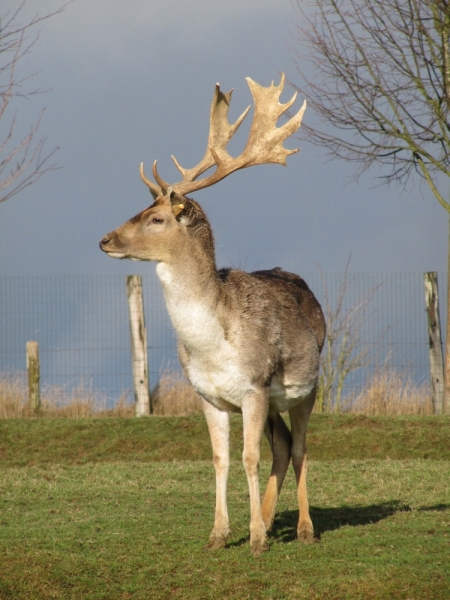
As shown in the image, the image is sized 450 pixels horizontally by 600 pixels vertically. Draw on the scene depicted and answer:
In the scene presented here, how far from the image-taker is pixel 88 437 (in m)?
14.7

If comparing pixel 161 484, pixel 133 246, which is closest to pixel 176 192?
pixel 133 246

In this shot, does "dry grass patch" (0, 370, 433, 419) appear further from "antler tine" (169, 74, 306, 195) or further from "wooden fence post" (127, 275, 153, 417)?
"antler tine" (169, 74, 306, 195)

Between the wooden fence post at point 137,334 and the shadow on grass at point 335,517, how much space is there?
28.8 feet

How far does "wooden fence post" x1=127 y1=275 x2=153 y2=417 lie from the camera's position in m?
17.5

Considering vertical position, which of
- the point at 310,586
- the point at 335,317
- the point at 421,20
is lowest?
the point at 310,586

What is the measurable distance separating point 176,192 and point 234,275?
3.11 feet

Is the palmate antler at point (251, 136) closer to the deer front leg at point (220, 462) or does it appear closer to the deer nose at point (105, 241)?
the deer nose at point (105, 241)

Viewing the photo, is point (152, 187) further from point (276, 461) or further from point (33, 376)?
point (33, 376)

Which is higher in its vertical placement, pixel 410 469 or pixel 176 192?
pixel 176 192

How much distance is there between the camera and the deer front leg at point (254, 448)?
6.85 meters

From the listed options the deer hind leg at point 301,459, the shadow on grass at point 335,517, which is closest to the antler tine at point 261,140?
the deer hind leg at point 301,459

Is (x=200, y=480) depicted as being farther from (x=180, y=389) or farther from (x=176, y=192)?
(x=180, y=389)

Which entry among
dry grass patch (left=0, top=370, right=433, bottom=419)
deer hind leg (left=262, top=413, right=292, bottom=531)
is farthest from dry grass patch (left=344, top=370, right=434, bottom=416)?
deer hind leg (left=262, top=413, right=292, bottom=531)

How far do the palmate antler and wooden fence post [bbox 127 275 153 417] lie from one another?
994 centimetres
